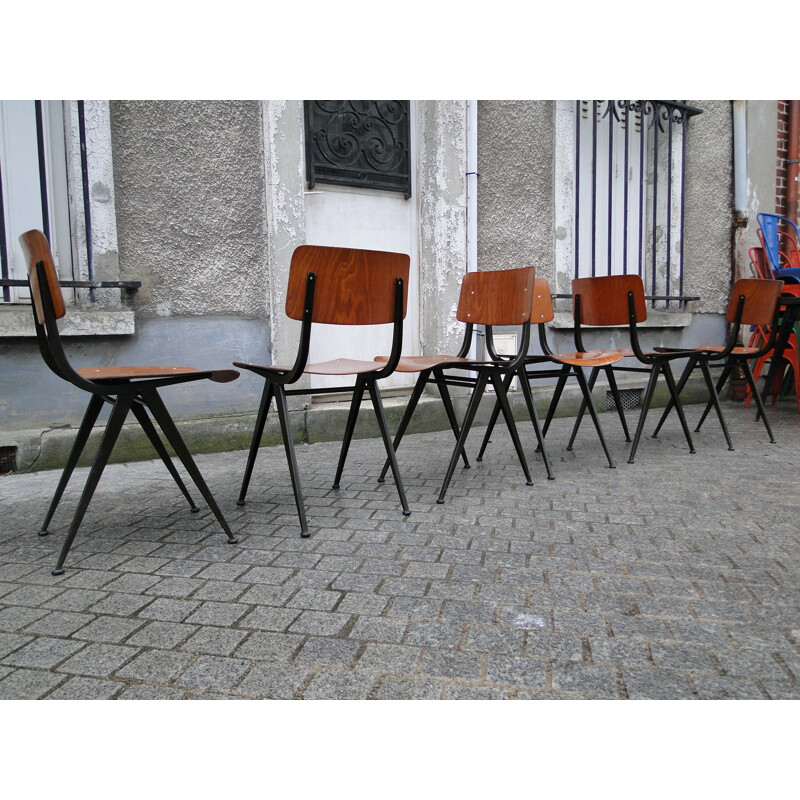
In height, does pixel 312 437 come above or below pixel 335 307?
below

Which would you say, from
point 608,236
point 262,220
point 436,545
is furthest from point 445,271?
point 436,545

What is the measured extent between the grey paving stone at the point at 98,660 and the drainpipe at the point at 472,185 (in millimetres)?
4236

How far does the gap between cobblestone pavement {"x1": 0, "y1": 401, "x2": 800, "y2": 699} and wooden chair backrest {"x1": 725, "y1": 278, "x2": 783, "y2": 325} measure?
1.39 meters

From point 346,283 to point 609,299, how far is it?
213 cm

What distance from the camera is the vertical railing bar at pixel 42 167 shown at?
4.08m

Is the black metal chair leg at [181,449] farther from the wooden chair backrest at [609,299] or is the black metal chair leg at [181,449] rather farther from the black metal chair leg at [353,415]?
the wooden chair backrest at [609,299]

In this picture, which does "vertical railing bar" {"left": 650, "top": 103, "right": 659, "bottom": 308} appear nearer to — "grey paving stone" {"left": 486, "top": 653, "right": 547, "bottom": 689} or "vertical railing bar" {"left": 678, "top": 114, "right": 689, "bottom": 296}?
"vertical railing bar" {"left": 678, "top": 114, "right": 689, "bottom": 296}

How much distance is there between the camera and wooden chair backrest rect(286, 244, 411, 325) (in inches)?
104

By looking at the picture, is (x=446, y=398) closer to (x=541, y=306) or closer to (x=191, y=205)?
(x=541, y=306)

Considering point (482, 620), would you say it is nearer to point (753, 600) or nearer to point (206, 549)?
point (753, 600)

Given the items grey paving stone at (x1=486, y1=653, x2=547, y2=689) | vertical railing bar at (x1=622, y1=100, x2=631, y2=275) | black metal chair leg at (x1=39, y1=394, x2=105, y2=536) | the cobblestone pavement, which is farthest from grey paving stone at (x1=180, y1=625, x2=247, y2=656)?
vertical railing bar at (x1=622, y1=100, x2=631, y2=275)

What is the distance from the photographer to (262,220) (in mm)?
4672

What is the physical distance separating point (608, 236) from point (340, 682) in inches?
226

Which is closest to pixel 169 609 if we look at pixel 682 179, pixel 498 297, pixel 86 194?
pixel 498 297
